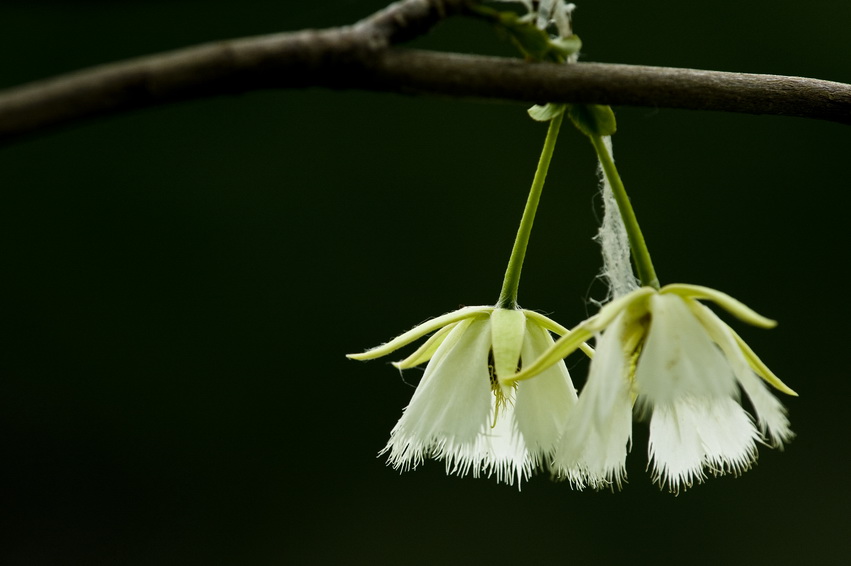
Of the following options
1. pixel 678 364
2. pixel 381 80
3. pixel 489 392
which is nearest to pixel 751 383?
pixel 678 364

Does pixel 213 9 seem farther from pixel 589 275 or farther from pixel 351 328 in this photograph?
pixel 589 275

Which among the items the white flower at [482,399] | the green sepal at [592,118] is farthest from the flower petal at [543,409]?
the green sepal at [592,118]

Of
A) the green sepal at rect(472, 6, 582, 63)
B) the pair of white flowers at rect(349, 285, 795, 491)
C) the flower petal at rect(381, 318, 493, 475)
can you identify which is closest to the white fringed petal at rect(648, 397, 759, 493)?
the pair of white flowers at rect(349, 285, 795, 491)

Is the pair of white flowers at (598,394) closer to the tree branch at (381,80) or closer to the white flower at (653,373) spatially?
the white flower at (653,373)

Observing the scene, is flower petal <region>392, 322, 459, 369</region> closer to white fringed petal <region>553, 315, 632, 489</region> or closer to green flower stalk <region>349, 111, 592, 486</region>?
green flower stalk <region>349, 111, 592, 486</region>

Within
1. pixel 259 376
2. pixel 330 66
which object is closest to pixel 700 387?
pixel 330 66
